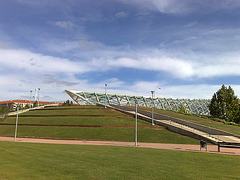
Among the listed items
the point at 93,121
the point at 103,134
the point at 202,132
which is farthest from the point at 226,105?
the point at 103,134

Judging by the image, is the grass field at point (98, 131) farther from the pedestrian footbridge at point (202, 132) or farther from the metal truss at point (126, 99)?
the metal truss at point (126, 99)

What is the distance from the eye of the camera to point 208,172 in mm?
10531

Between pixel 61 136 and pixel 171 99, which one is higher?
pixel 171 99

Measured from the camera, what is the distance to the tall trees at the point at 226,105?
211ft

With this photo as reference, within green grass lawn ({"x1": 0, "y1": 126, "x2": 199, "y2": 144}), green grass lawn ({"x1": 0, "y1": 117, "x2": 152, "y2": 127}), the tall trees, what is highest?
the tall trees

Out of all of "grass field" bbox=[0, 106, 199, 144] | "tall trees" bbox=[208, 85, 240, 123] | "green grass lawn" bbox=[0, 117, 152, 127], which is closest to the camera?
"grass field" bbox=[0, 106, 199, 144]

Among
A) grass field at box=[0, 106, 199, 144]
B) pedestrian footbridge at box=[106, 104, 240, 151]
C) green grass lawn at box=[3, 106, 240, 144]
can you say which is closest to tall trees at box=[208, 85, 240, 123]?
green grass lawn at box=[3, 106, 240, 144]

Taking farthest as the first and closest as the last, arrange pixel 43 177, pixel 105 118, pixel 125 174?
pixel 105 118, pixel 125 174, pixel 43 177

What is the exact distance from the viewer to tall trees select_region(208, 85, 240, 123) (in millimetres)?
64312

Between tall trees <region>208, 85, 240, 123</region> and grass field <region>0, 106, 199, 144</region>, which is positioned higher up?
tall trees <region>208, 85, 240, 123</region>

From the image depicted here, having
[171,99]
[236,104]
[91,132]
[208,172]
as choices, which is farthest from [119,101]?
[208,172]

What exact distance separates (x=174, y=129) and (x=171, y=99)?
92.8 meters

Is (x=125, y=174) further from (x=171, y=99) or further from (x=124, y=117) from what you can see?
(x=171, y=99)

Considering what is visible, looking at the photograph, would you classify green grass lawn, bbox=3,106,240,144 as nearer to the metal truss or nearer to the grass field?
the grass field
